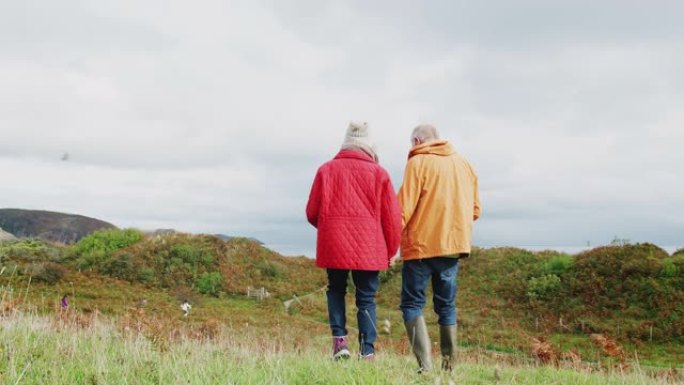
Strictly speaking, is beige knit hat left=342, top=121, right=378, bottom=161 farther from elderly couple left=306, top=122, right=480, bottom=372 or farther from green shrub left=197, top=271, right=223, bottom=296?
green shrub left=197, top=271, right=223, bottom=296

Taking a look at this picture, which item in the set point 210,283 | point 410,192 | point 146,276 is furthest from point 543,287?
point 146,276

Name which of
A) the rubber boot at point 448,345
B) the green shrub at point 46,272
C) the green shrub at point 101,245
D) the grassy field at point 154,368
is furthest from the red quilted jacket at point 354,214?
the green shrub at point 101,245

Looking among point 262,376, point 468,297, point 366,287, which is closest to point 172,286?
point 468,297

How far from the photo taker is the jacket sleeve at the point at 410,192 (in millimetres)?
6387

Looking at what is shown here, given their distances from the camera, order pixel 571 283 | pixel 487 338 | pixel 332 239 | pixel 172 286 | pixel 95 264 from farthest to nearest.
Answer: pixel 95 264 → pixel 172 286 → pixel 571 283 → pixel 487 338 → pixel 332 239

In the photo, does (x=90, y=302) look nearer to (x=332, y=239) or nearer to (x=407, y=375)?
(x=332, y=239)

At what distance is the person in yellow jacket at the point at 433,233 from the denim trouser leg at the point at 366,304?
54 centimetres

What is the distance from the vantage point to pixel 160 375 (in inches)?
176

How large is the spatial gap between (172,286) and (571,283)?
10.8 meters

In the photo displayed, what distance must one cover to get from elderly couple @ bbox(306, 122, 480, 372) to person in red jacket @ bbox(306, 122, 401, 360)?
0.04 feet

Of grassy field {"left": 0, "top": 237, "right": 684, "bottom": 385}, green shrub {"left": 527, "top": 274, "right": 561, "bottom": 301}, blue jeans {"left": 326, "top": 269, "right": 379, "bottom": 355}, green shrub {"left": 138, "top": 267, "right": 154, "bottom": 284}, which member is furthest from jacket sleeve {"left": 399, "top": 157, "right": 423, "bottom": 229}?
green shrub {"left": 138, "top": 267, "right": 154, "bottom": 284}

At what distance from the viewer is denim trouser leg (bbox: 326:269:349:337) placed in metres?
6.98

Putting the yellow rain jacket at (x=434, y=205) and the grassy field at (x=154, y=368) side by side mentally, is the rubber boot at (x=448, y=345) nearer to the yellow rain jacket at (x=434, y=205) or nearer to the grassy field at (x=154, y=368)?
the grassy field at (x=154, y=368)

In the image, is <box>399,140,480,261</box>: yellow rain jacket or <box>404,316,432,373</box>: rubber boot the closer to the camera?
<box>404,316,432,373</box>: rubber boot
